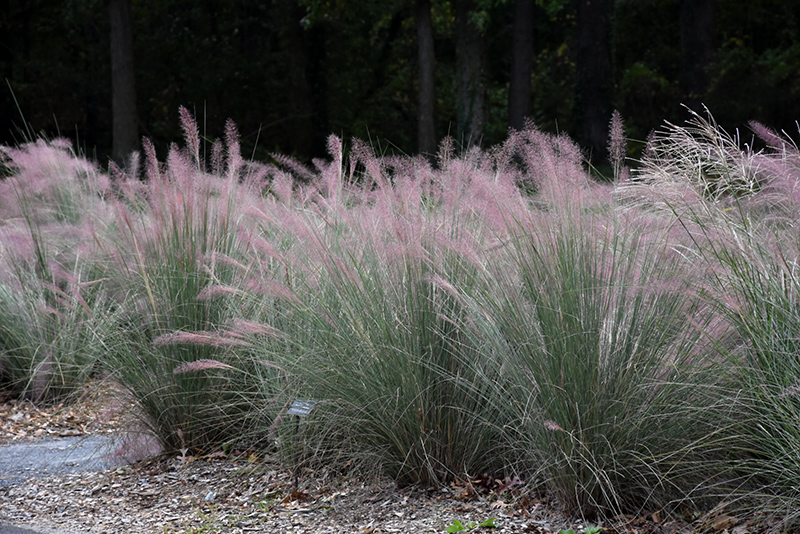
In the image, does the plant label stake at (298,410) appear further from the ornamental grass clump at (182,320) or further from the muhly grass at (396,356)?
the ornamental grass clump at (182,320)

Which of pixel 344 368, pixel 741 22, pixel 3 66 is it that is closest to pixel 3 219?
pixel 344 368

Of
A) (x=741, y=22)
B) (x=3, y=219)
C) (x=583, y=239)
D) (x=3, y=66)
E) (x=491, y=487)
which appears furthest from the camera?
(x=741, y=22)

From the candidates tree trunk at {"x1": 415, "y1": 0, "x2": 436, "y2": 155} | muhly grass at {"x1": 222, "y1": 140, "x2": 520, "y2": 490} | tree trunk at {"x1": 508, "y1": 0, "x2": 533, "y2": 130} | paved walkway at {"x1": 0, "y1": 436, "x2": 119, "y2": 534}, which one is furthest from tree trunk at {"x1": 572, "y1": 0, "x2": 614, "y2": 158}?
muhly grass at {"x1": 222, "y1": 140, "x2": 520, "y2": 490}

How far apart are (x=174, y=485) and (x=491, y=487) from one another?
146cm

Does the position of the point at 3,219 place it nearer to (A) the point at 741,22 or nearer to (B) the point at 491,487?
(B) the point at 491,487

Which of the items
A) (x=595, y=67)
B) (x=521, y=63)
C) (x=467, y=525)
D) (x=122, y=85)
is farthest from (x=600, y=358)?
(x=595, y=67)

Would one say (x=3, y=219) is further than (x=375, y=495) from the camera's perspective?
Yes

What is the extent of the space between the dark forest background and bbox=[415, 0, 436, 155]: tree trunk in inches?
1.2

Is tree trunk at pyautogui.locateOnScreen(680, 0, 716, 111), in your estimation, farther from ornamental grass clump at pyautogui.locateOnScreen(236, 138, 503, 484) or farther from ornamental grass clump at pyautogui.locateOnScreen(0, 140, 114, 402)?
ornamental grass clump at pyautogui.locateOnScreen(236, 138, 503, 484)

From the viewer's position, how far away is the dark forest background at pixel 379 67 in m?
16.8

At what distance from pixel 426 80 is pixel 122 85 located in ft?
19.5

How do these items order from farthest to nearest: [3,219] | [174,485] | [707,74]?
[707,74], [3,219], [174,485]

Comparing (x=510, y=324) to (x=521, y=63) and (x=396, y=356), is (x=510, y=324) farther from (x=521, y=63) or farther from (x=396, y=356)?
(x=521, y=63)

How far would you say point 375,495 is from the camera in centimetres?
338
